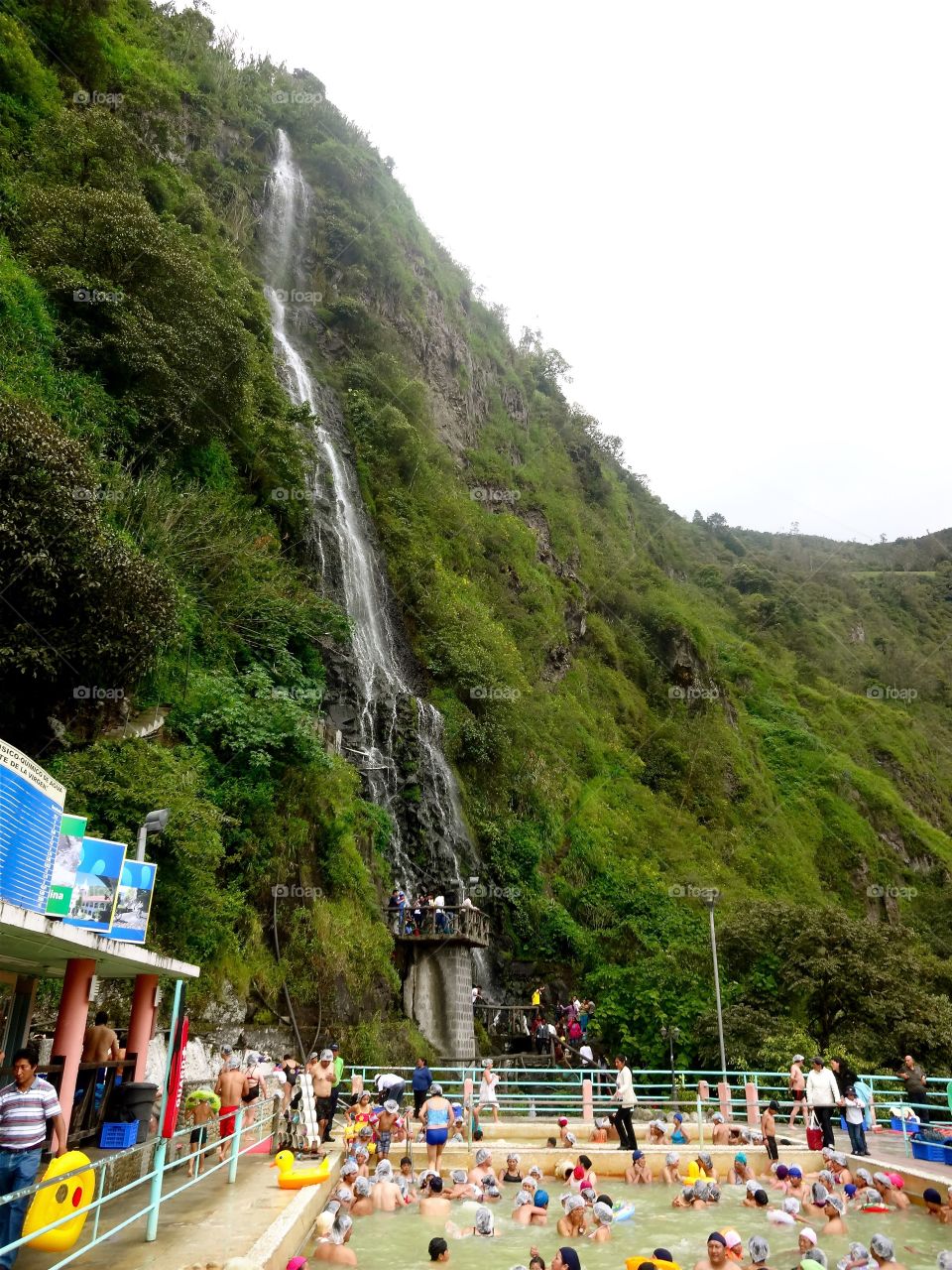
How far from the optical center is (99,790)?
44.1ft

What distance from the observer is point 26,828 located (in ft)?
22.1

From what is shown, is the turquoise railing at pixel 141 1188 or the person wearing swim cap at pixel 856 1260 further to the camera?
the person wearing swim cap at pixel 856 1260

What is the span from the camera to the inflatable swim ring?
17.5ft

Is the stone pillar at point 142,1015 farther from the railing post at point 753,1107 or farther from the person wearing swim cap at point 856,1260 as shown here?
the railing post at point 753,1107

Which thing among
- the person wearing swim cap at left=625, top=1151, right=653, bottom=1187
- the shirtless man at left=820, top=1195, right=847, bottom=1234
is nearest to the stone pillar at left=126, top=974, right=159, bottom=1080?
the person wearing swim cap at left=625, top=1151, right=653, bottom=1187

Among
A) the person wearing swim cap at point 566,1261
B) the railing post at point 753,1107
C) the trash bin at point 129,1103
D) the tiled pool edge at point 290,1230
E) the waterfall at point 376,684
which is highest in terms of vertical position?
the waterfall at point 376,684

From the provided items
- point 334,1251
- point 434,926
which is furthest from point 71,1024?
point 434,926

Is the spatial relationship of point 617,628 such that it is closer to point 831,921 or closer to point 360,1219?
point 831,921

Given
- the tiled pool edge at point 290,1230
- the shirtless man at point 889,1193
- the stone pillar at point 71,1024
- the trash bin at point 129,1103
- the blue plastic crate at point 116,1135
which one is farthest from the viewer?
the shirtless man at point 889,1193

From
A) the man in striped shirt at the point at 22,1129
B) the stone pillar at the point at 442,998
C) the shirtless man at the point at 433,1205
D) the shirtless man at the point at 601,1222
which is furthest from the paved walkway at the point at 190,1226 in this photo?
the stone pillar at the point at 442,998

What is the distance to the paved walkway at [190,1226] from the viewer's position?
6297mm

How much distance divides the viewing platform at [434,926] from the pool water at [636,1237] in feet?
26.3

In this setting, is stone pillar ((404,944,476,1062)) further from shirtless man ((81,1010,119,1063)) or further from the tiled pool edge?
shirtless man ((81,1010,119,1063))

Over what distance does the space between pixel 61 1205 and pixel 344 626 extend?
61.1ft
